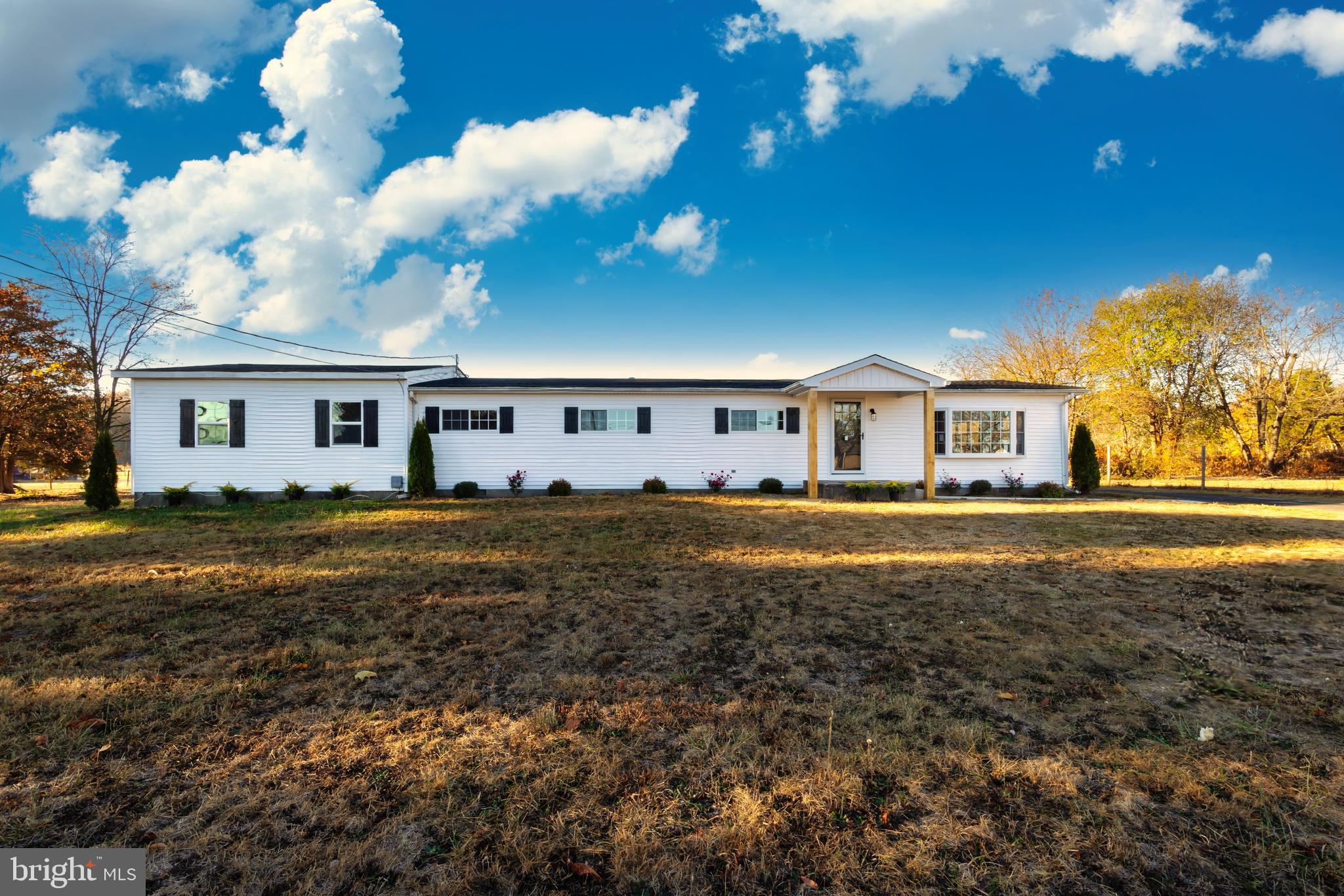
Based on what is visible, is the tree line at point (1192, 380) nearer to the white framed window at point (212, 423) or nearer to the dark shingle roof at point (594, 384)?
the dark shingle roof at point (594, 384)

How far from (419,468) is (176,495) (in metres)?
5.54

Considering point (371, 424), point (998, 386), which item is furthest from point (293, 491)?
point (998, 386)

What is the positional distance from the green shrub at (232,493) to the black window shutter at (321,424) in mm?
1937

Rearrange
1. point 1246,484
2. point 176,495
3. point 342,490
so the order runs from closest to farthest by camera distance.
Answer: point 176,495, point 342,490, point 1246,484

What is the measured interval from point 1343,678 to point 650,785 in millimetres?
4614

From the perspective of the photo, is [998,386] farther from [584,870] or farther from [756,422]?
[584,870]

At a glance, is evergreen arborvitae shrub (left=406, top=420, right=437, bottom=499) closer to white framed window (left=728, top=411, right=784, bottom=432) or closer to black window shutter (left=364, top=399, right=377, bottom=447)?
black window shutter (left=364, top=399, right=377, bottom=447)

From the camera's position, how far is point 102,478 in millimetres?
12422

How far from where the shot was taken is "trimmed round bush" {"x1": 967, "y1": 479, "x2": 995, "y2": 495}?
15.5 metres

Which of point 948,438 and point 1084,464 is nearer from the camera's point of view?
point 1084,464

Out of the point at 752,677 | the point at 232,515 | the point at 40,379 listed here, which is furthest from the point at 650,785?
the point at 40,379

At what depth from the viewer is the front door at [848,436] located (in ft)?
52.4

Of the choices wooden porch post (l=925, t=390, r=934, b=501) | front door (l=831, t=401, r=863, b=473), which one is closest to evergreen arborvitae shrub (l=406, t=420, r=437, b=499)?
front door (l=831, t=401, r=863, b=473)

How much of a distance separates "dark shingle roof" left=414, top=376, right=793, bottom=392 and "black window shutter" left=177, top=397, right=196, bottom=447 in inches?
210
